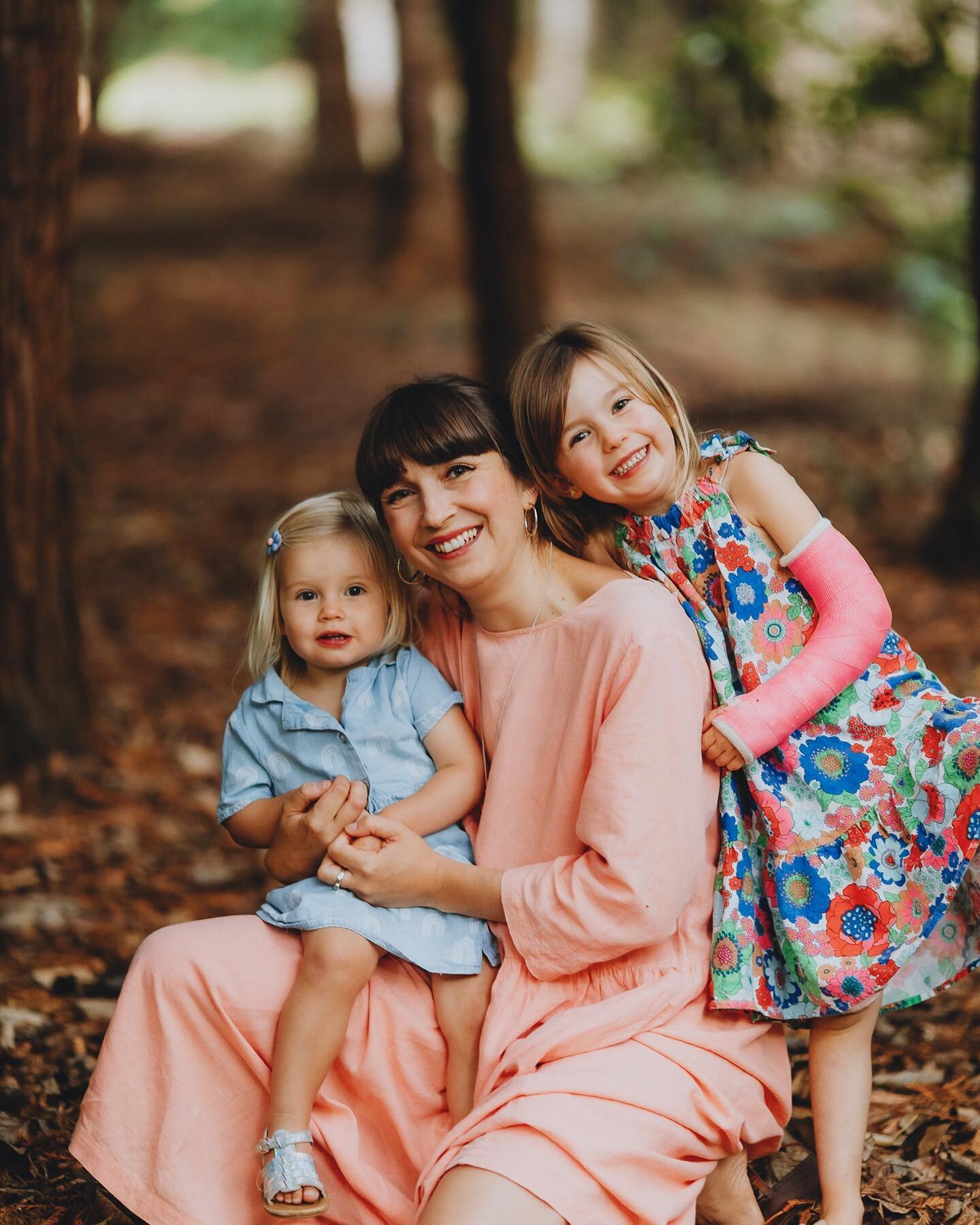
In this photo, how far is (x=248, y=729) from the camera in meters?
2.68

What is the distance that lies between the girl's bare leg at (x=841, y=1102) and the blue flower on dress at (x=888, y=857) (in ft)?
0.88

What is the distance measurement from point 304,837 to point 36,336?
272 centimetres

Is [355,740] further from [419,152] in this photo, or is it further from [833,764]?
[419,152]

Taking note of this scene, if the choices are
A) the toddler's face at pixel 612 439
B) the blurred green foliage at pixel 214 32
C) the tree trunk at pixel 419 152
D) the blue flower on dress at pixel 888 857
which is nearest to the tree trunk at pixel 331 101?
the tree trunk at pixel 419 152

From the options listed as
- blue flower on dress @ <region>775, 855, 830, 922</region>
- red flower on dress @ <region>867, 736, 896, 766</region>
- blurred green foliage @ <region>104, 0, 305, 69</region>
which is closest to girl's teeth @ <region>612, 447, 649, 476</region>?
red flower on dress @ <region>867, 736, 896, 766</region>

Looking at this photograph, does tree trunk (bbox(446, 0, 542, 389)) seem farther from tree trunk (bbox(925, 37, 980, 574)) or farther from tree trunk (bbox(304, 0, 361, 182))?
Answer: tree trunk (bbox(304, 0, 361, 182))

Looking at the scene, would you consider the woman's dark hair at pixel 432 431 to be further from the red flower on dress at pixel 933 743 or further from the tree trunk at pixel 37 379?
the tree trunk at pixel 37 379

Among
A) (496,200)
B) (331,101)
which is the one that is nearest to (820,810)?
(496,200)

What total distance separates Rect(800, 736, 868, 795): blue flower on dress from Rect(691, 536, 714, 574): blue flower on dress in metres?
0.42

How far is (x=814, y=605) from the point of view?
257cm

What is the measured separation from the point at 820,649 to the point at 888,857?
0.45 meters

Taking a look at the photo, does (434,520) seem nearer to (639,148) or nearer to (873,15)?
(873,15)

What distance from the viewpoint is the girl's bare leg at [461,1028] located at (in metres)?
2.44

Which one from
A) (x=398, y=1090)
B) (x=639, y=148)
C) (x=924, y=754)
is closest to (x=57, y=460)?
(x=398, y=1090)
